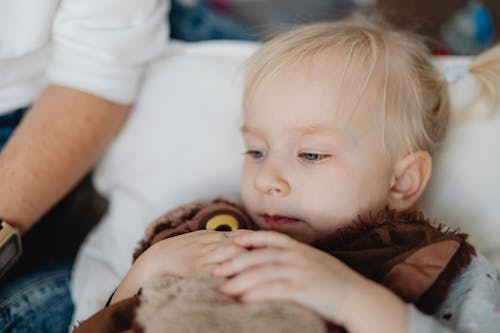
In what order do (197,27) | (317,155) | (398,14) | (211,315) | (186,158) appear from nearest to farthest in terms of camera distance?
(211,315), (317,155), (186,158), (197,27), (398,14)

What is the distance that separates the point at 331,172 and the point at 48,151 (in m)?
0.44

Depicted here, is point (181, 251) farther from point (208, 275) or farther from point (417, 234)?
point (417, 234)

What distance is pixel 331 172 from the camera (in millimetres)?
812

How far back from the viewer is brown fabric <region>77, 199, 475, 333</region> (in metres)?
0.61

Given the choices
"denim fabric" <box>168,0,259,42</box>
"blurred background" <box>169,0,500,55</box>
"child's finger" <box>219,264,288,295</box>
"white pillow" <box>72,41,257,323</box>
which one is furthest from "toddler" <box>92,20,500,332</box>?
"blurred background" <box>169,0,500,55</box>

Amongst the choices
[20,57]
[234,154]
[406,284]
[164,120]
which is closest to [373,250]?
[406,284]

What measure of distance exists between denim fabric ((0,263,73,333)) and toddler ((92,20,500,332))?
0.78 feet

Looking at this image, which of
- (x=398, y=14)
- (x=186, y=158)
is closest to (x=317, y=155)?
(x=186, y=158)

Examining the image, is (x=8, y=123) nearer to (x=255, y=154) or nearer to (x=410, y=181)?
(x=255, y=154)

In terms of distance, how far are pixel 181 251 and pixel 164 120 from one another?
1.32ft

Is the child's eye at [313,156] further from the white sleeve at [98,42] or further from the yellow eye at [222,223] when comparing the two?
the white sleeve at [98,42]

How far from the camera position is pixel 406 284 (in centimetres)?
72

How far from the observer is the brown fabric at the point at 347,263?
1.99 feet

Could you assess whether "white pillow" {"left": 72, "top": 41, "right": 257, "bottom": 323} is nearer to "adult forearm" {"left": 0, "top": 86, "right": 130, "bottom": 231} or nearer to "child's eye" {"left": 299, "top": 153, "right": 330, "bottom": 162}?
"adult forearm" {"left": 0, "top": 86, "right": 130, "bottom": 231}
